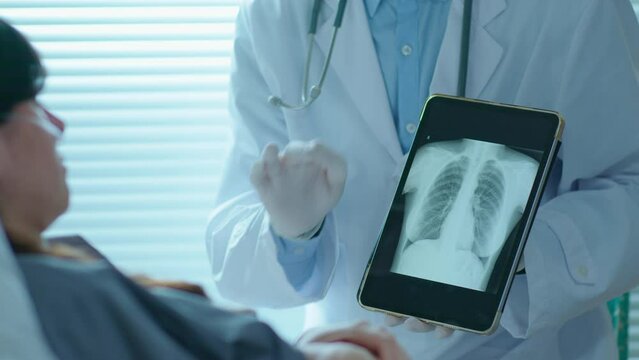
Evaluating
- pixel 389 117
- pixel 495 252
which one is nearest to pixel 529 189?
pixel 495 252

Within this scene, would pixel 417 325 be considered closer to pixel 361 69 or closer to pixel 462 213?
pixel 462 213

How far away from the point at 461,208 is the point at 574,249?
15 cm

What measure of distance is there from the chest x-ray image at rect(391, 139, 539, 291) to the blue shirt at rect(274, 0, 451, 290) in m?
0.12

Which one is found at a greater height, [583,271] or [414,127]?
[414,127]

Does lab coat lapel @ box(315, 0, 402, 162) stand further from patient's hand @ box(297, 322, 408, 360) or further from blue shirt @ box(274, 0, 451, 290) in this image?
patient's hand @ box(297, 322, 408, 360)

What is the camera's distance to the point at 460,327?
1134 mm

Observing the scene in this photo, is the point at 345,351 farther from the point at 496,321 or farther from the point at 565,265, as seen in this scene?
the point at 565,265

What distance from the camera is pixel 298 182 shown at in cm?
115

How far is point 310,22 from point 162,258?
61cm

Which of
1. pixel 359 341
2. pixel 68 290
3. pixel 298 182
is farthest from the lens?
pixel 298 182

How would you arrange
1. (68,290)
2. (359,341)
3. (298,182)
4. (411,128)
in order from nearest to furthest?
(68,290), (359,341), (298,182), (411,128)

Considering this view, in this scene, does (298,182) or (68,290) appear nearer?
(68,290)

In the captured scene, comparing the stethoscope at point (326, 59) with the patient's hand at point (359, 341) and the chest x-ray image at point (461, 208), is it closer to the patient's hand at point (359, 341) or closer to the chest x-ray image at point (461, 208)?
the chest x-ray image at point (461, 208)

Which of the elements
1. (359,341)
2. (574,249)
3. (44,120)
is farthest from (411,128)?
(44,120)
